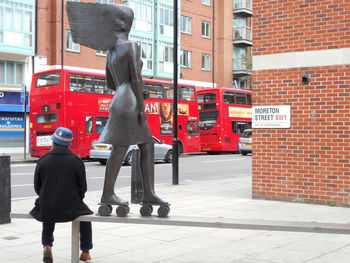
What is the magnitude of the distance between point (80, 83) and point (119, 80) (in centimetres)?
1700

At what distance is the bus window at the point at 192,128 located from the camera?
91.0ft

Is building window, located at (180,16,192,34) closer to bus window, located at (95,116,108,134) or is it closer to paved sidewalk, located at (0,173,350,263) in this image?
bus window, located at (95,116,108,134)

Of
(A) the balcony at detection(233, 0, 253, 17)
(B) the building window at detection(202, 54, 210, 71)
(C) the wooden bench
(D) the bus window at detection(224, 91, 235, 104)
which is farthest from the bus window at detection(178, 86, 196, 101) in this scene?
(C) the wooden bench

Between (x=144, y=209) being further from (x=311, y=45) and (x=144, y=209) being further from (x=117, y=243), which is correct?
(x=311, y=45)

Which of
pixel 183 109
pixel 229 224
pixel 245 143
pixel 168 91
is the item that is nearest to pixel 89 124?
pixel 168 91

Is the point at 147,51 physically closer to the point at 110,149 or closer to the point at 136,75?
the point at 110,149

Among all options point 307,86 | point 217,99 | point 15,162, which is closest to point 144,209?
point 307,86

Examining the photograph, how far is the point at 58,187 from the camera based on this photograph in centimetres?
466

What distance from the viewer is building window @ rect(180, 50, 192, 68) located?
40594 millimetres

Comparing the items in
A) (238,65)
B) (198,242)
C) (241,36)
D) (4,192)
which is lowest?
(198,242)

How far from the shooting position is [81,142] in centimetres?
2156

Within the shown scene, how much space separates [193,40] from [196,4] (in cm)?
334

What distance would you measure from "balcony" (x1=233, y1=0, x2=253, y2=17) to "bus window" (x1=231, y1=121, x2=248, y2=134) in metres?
19.6

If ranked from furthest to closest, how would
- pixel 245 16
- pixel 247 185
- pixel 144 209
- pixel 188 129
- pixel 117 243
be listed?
1. pixel 245 16
2. pixel 188 129
3. pixel 247 185
4. pixel 117 243
5. pixel 144 209
